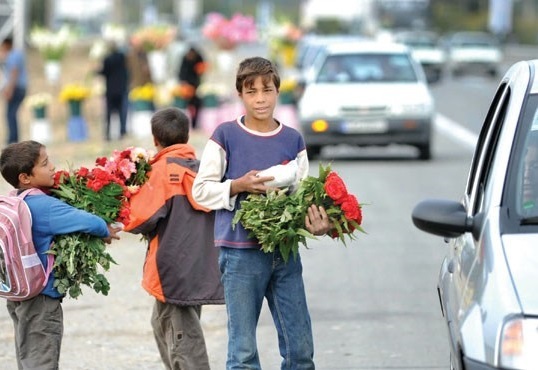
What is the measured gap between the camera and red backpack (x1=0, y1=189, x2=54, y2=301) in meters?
6.49

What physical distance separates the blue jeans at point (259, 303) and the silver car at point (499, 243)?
2.02 feet

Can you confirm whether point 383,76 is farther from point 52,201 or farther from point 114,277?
point 52,201

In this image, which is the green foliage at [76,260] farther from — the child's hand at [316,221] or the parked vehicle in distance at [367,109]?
the parked vehicle in distance at [367,109]

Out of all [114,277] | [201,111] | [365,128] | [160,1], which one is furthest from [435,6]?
[114,277]

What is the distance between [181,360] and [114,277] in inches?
193

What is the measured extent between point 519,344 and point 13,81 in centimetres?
1945

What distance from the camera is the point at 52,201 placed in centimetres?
659

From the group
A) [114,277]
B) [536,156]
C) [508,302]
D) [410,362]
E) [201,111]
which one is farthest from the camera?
[201,111]

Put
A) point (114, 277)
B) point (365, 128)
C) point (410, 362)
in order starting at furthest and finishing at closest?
point (365, 128) < point (114, 277) < point (410, 362)

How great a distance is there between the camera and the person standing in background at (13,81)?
23.2m

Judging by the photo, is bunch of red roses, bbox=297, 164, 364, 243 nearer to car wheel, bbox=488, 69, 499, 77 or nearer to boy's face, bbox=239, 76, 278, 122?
boy's face, bbox=239, 76, 278, 122

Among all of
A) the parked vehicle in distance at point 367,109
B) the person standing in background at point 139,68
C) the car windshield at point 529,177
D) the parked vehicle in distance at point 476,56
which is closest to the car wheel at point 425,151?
the parked vehicle in distance at point 367,109

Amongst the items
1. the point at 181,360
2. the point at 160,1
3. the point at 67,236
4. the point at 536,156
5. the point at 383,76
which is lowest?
the point at 160,1

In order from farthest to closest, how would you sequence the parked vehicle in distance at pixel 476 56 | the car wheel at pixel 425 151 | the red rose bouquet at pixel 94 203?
the parked vehicle in distance at pixel 476 56 < the car wheel at pixel 425 151 < the red rose bouquet at pixel 94 203
